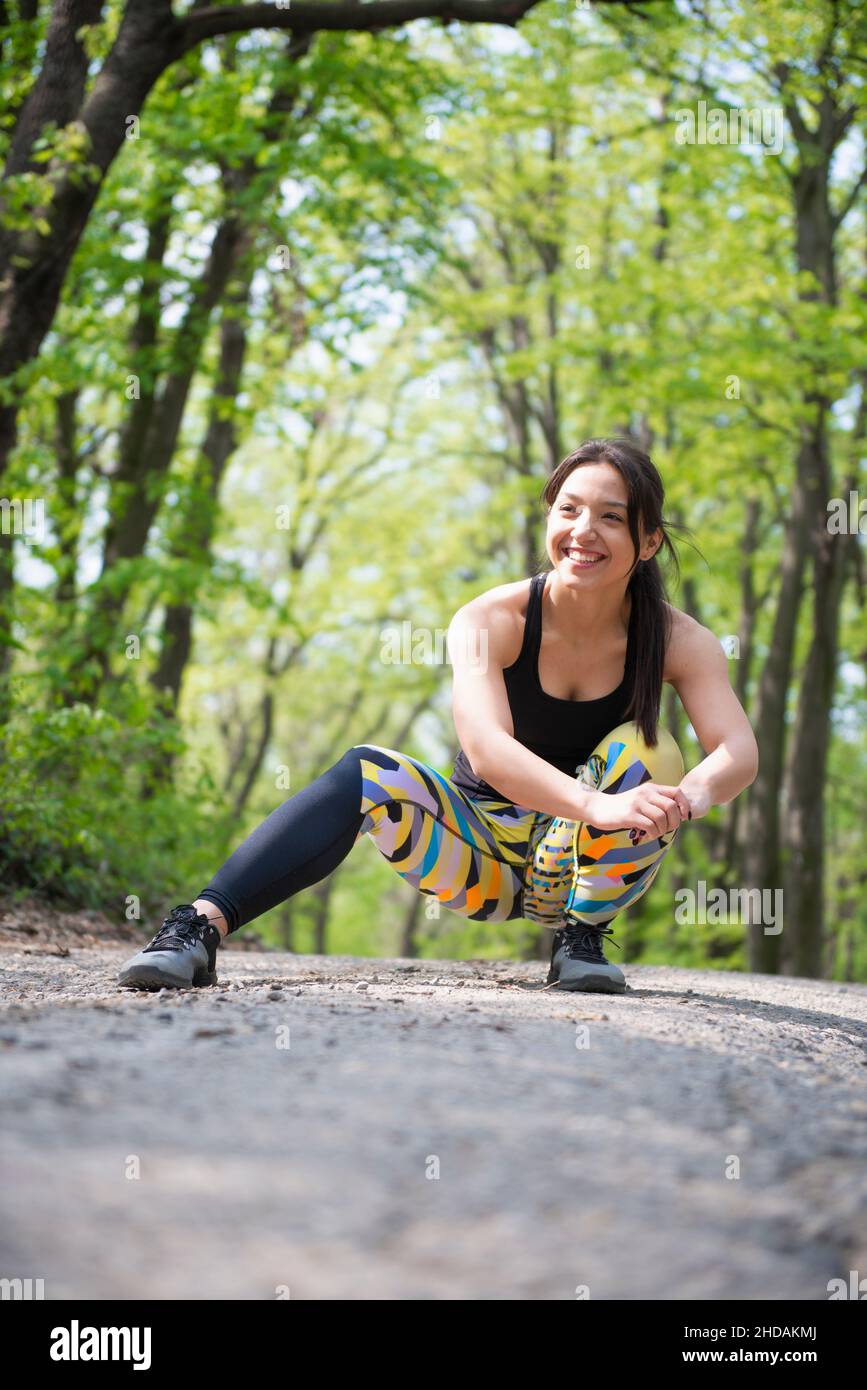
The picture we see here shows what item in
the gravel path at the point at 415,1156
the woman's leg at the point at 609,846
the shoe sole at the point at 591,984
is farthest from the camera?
the shoe sole at the point at 591,984

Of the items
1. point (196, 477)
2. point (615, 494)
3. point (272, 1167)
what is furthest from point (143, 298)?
point (272, 1167)

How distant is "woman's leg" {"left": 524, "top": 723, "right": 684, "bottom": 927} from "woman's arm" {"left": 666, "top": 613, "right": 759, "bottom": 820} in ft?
0.39

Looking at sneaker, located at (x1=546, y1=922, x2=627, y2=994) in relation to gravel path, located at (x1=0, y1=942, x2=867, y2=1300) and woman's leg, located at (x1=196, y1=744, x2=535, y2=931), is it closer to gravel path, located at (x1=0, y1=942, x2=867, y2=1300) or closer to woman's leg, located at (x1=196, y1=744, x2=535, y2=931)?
woman's leg, located at (x1=196, y1=744, x2=535, y2=931)

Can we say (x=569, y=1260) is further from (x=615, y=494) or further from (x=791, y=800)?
(x=791, y=800)

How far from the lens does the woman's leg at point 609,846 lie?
3393 millimetres


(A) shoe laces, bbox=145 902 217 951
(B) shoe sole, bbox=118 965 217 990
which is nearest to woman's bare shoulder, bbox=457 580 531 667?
(A) shoe laces, bbox=145 902 217 951

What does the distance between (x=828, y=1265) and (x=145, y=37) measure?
6921mm

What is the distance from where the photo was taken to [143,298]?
1033cm

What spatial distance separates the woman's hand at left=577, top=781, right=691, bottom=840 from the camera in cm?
306

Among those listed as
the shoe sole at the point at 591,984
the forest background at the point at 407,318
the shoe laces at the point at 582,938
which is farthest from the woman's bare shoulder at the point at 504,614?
the forest background at the point at 407,318

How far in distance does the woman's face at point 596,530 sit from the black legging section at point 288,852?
2.87 ft

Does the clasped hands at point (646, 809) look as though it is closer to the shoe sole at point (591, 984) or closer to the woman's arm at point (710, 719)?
the woman's arm at point (710, 719)

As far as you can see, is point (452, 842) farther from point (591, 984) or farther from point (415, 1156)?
point (415, 1156)

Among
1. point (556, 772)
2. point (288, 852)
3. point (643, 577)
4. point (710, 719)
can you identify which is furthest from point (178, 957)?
point (643, 577)
